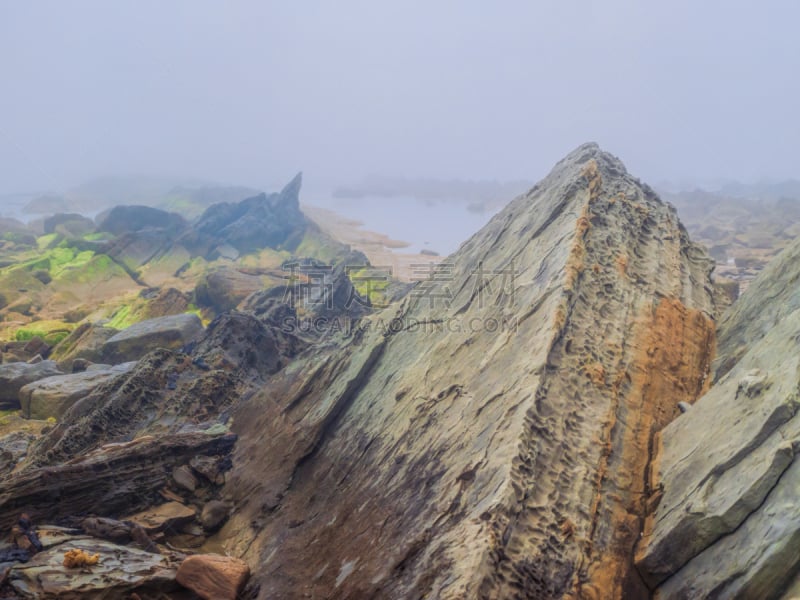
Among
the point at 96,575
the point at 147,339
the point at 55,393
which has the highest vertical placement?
the point at 96,575

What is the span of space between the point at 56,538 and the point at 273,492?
112 inches

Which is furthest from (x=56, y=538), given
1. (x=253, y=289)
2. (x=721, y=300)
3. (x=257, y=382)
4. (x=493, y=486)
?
(x=253, y=289)

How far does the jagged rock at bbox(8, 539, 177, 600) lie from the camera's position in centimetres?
523

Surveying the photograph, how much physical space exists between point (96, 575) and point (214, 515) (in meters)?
2.39

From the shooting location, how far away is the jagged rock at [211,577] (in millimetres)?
5852

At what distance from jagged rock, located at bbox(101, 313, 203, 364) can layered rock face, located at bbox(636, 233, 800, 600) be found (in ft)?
53.3

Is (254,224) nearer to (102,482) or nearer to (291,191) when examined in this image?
(291,191)

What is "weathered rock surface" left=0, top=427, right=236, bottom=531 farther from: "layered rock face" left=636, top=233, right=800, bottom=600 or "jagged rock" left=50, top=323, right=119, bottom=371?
"jagged rock" left=50, top=323, right=119, bottom=371

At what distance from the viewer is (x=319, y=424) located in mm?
8227

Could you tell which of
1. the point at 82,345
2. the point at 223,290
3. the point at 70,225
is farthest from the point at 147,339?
the point at 70,225

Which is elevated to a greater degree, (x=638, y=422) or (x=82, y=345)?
(x=638, y=422)

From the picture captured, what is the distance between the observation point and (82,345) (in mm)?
18625

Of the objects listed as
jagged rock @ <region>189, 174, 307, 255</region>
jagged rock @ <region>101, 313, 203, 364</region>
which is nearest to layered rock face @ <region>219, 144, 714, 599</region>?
jagged rock @ <region>101, 313, 203, 364</region>

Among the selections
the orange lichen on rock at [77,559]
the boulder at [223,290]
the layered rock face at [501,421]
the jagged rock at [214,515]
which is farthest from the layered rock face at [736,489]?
the boulder at [223,290]
